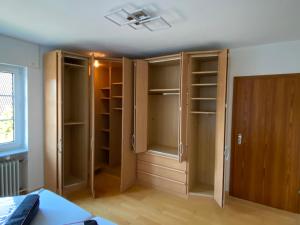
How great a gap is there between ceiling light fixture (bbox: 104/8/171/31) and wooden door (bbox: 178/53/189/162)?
0.72 m

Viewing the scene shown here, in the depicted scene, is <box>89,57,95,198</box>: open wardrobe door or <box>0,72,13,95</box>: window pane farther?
<box>89,57,95,198</box>: open wardrobe door

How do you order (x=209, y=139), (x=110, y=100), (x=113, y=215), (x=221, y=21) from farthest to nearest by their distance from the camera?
(x=110, y=100) → (x=209, y=139) → (x=113, y=215) → (x=221, y=21)

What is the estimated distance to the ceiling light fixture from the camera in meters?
1.82

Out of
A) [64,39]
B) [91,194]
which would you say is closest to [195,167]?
[91,194]

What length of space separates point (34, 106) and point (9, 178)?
106 cm

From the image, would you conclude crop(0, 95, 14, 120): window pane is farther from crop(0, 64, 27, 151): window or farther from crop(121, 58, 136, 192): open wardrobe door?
crop(121, 58, 136, 192): open wardrobe door

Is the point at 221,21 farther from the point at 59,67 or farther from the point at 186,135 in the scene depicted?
the point at 59,67

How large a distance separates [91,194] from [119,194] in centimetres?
45

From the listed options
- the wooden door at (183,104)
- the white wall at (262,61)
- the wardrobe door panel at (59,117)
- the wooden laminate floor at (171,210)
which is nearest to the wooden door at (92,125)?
the wooden laminate floor at (171,210)

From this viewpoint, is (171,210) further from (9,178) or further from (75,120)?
(9,178)

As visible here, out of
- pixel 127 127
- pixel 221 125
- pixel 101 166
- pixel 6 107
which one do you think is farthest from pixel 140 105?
pixel 6 107

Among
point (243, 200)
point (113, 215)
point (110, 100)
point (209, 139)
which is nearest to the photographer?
point (113, 215)

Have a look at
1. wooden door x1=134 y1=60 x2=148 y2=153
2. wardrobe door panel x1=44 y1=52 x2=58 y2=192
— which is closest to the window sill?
wardrobe door panel x1=44 y1=52 x2=58 y2=192

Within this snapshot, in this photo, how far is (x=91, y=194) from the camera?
308 cm
